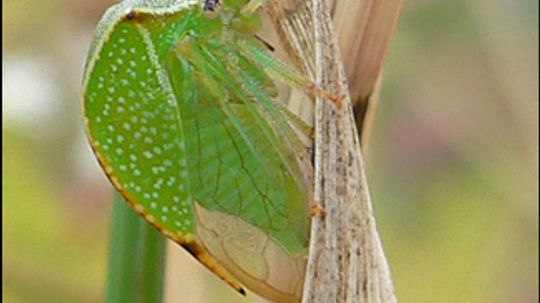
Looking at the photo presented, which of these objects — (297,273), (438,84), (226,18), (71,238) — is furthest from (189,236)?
(438,84)

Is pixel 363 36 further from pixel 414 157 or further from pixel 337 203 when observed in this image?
pixel 414 157

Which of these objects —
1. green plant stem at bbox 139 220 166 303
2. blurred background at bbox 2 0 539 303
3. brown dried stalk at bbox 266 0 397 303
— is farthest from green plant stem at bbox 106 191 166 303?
blurred background at bbox 2 0 539 303

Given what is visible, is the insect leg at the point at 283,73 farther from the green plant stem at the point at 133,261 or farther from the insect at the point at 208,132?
the green plant stem at the point at 133,261

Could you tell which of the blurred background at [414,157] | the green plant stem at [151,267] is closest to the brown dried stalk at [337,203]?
the green plant stem at [151,267]

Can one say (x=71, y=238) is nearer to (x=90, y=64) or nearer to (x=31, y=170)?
(x=31, y=170)

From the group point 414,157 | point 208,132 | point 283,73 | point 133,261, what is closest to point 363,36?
point 283,73

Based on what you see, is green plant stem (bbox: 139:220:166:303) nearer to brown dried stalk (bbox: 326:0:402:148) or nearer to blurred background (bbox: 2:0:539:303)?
brown dried stalk (bbox: 326:0:402:148)
